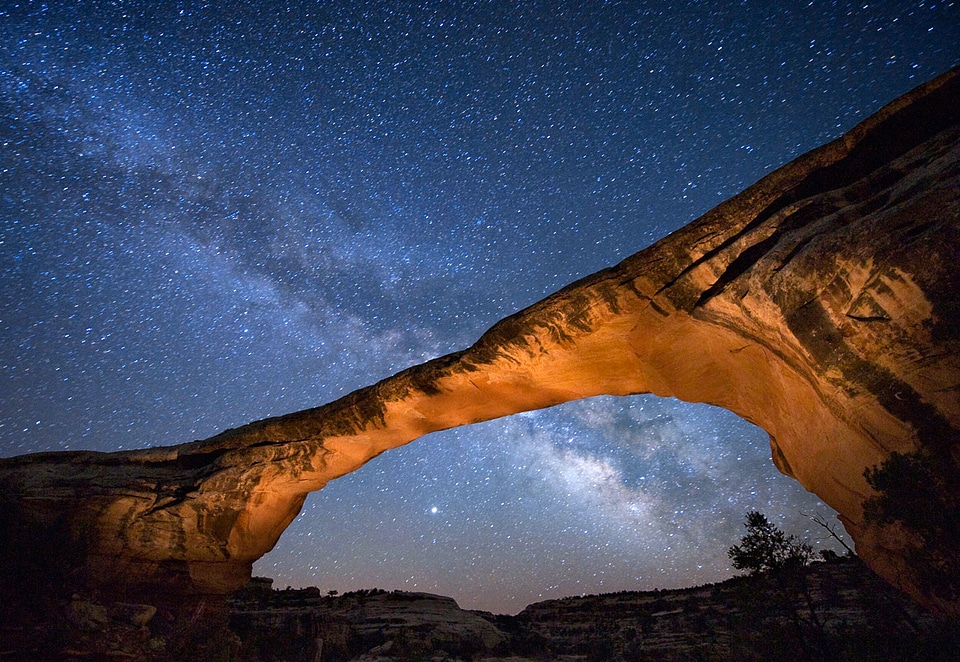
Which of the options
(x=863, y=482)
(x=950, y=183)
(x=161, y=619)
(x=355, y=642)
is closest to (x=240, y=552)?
(x=161, y=619)

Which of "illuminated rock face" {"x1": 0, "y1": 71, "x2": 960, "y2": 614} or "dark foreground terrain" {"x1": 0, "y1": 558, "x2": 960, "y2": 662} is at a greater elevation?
"illuminated rock face" {"x1": 0, "y1": 71, "x2": 960, "y2": 614}

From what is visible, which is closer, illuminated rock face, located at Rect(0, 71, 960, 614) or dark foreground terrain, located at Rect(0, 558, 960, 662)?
illuminated rock face, located at Rect(0, 71, 960, 614)

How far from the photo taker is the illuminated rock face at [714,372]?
6027mm

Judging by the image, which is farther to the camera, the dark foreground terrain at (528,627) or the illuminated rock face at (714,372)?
the dark foreground terrain at (528,627)

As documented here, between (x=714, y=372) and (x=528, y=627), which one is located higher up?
(x=714, y=372)

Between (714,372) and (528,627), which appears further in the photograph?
(528,627)

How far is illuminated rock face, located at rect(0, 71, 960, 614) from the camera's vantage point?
603 cm

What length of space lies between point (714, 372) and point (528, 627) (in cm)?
1583

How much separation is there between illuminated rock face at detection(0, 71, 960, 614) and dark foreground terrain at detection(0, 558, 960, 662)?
2.17 metres

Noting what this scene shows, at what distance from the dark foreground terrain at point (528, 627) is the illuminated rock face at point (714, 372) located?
85.3 inches

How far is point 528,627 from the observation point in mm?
20172

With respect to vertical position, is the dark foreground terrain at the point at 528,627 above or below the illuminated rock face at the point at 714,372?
below

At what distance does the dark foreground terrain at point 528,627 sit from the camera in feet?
30.3

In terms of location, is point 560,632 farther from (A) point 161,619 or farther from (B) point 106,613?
(B) point 106,613
